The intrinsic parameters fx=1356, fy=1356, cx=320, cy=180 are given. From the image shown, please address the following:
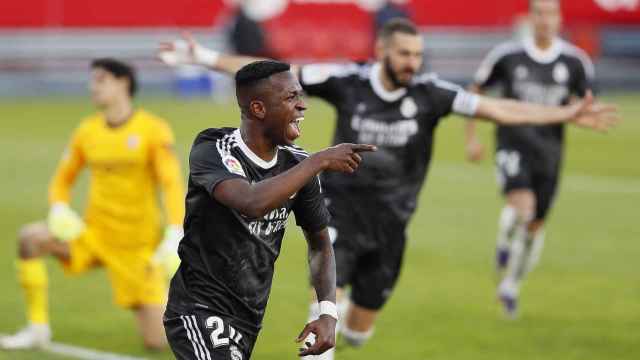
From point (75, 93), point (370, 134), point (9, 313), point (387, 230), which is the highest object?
point (370, 134)

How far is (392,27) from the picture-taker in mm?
9922

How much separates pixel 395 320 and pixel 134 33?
24837 millimetres

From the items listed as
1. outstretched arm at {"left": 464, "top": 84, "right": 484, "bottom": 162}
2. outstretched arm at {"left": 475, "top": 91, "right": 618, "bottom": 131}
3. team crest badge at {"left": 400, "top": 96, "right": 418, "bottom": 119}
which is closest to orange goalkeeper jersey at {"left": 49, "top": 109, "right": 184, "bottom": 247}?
team crest badge at {"left": 400, "top": 96, "right": 418, "bottom": 119}

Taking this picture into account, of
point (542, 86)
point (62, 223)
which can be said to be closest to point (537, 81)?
point (542, 86)

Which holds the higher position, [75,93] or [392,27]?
[392,27]

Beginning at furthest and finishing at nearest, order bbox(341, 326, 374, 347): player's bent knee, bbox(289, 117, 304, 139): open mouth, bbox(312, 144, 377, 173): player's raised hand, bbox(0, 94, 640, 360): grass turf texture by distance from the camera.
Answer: bbox(0, 94, 640, 360): grass turf texture → bbox(341, 326, 374, 347): player's bent knee → bbox(289, 117, 304, 139): open mouth → bbox(312, 144, 377, 173): player's raised hand

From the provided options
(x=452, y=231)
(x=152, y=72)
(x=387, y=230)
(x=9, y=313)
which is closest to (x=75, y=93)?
(x=152, y=72)

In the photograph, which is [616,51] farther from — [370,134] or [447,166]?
[370,134]

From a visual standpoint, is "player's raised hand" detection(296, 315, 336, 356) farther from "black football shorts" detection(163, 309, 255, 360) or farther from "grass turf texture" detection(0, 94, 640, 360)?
"grass turf texture" detection(0, 94, 640, 360)

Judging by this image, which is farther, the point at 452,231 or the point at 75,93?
the point at 75,93

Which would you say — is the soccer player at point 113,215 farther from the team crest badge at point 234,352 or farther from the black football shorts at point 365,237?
the team crest badge at point 234,352

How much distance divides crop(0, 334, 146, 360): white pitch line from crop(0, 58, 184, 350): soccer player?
10 centimetres

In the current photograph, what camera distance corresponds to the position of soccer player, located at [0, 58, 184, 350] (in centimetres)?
1091

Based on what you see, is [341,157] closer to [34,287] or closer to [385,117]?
[385,117]
